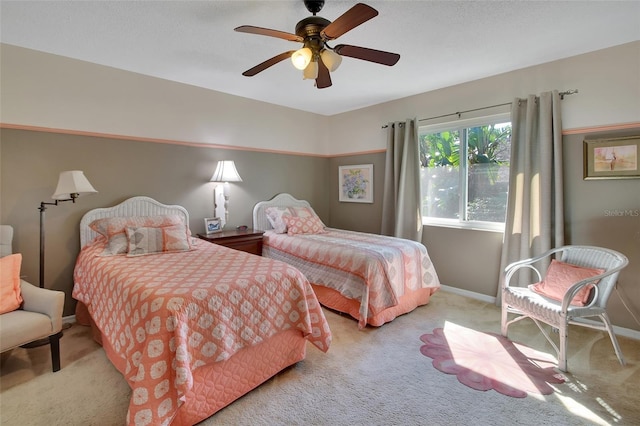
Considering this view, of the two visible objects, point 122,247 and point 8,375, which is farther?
point 122,247

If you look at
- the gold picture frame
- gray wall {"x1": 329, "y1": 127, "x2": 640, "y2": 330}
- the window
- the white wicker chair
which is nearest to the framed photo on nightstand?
the window

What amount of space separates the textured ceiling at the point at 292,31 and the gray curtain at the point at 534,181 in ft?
1.65

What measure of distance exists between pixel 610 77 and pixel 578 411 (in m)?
2.78

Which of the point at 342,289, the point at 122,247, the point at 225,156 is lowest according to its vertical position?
the point at 342,289

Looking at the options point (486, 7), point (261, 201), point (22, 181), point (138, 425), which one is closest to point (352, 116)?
point (261, 201)

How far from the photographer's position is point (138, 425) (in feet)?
4.80

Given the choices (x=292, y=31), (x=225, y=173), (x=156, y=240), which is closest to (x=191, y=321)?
(x=156, y=240)

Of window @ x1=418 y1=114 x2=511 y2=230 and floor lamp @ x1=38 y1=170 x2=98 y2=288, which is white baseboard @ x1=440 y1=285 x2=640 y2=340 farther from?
floor lamp @ x1=38 y1=170 x2=98 y2=288

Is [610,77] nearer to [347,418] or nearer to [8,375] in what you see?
[347,418]

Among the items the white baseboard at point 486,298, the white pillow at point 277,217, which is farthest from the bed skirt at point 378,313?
the white pillow at point 277,217

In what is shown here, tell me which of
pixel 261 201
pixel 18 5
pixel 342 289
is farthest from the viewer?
pixel 261 201

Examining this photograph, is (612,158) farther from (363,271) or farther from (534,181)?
(363,271)

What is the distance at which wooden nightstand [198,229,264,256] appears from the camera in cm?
361

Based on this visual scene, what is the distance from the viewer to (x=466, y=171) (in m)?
3.81
